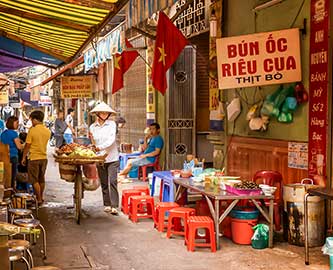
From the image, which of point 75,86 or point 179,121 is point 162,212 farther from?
point 75,86

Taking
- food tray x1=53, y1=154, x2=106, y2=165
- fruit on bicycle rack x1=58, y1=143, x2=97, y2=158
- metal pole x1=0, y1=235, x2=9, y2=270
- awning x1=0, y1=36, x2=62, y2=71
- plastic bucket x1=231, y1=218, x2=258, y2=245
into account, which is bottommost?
plastic bucket x1=231, y1=218, x2=258, y2=245

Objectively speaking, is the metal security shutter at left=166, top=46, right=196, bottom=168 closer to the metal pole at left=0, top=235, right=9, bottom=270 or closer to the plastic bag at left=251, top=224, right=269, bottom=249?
the plastic bag at left=251, top=224, right=269, bottom=249

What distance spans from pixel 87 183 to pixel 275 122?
368cm

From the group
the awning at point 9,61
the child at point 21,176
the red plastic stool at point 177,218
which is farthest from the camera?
the awning at point 9,61

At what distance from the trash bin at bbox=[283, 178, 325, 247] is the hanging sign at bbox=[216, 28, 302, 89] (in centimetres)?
→ 179

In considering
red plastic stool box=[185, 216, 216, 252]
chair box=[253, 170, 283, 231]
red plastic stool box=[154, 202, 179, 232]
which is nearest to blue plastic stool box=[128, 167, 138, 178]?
red plastic stool box=[154, 202, 179, 232]

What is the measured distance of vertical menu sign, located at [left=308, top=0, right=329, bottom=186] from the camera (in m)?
7.93

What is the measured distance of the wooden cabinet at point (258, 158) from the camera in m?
8.93

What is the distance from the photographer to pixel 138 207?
9.95 m

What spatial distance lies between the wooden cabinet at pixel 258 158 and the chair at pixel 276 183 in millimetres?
214

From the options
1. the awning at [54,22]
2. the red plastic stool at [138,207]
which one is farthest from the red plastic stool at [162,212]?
the awning at [54,22]

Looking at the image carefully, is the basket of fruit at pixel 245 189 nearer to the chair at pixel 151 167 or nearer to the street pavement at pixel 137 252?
the street pavement at pixel 137 252

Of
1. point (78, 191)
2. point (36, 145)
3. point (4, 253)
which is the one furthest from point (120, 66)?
point (4, 253)

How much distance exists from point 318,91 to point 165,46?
3062 millimetres
